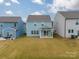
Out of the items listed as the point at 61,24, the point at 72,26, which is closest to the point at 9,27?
the point at 61,24

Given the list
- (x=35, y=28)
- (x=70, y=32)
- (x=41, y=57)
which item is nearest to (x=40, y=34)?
(x=35, y=28)

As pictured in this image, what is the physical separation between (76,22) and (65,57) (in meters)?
27.6

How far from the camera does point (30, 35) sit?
53.2 m

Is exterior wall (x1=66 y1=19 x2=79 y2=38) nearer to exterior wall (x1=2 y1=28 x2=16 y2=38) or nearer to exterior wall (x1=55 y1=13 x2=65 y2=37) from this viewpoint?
exterior wall (x1=55 y1=13 x2=65 y2=37)

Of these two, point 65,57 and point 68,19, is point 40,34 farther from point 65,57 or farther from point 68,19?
point 65,57

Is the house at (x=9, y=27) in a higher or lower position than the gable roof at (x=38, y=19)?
lower

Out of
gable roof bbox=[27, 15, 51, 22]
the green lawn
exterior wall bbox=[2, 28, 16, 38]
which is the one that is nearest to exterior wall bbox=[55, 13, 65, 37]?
gable roof bbox=[27, 15, 51, 22]

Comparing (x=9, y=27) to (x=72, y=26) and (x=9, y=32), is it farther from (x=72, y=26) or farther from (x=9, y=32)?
(x=72, y=26)

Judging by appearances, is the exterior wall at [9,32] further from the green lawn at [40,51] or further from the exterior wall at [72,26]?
the green lawn at [40,51]

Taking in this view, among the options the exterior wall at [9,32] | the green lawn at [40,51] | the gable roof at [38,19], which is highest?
the gable roof at [38,19]

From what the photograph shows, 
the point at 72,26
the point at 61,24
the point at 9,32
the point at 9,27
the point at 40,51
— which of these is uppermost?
the point at 61,24

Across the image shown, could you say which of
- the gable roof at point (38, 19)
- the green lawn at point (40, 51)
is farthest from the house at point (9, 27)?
the green lawn at point (40, 51)

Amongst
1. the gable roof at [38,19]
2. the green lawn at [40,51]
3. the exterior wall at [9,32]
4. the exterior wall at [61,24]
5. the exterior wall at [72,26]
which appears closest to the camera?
the green lawn at [40,51]

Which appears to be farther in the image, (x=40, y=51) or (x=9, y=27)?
(x=9, y=27)
